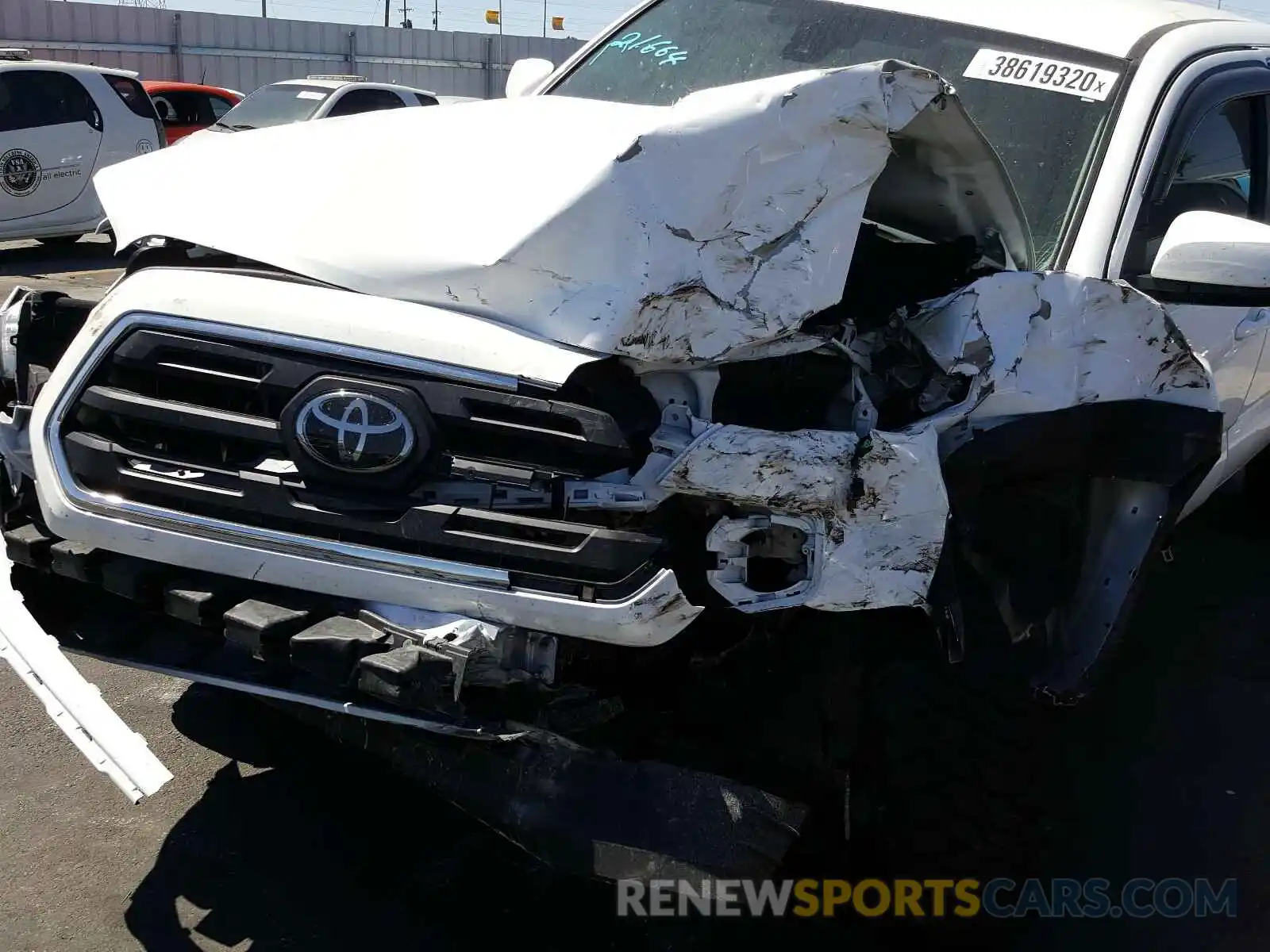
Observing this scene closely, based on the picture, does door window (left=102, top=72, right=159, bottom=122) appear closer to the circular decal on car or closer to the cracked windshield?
the circular decal on car

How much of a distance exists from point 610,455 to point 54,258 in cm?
1131

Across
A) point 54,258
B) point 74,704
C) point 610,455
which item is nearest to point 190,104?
point 54,258

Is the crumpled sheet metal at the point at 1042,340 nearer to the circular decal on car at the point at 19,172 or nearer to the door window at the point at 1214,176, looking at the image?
the door window at the point at 1214,176

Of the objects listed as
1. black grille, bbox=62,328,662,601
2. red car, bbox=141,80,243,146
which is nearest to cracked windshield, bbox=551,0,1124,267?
black grille, bbox=62,328,662,601

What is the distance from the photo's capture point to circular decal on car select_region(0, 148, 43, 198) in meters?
11.2

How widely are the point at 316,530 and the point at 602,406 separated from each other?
1.87ft

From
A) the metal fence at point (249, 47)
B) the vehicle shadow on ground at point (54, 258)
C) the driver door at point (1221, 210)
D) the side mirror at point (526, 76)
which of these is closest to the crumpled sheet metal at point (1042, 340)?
the driver door at point (1221, 210)

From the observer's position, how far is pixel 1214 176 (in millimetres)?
3527

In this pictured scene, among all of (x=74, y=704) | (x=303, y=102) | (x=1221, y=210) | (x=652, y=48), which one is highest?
(x=652, y=48)

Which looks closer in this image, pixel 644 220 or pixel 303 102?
pixel 644 220

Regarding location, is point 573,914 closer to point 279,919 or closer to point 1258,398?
point 279,919

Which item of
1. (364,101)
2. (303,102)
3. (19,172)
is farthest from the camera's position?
(364,101)

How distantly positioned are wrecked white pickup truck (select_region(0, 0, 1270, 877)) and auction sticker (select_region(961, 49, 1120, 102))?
0.63m

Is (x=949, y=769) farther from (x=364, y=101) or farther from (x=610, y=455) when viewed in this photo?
(x=364, y=101)
